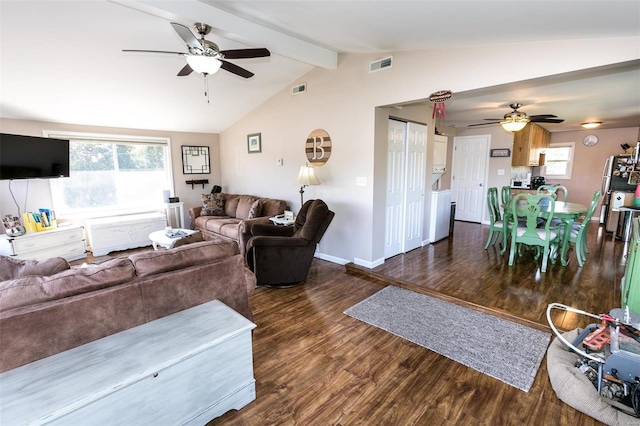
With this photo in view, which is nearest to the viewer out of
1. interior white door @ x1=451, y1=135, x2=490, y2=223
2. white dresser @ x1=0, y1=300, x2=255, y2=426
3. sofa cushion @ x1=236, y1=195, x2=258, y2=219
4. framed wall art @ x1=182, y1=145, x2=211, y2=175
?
white dresser @ x1=0, y1=300, x2=255, y2=426

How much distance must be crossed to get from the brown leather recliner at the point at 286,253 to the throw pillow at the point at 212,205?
2551 mm

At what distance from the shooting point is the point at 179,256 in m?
2.02

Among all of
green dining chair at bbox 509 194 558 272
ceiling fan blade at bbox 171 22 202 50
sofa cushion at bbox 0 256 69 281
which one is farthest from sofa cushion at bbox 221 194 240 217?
green dining chair at bbox 509 194 558 272

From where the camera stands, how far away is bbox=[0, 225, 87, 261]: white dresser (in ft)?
13.2

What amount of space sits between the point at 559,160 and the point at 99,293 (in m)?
9.72

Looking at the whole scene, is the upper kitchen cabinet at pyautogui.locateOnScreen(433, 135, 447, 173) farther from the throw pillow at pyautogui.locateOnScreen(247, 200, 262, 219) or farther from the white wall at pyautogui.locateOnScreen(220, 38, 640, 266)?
the throw pillow at pyautogui.locateOnScreen(247, 200, 262, 219)

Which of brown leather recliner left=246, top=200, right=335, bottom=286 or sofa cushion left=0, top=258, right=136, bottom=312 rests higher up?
sofa cushion left=0, top=258, right=136, bottom=312

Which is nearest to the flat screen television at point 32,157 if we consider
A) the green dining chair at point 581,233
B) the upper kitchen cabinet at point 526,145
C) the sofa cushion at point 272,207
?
the sofa cushion at point 272,207

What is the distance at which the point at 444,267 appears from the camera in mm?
4090

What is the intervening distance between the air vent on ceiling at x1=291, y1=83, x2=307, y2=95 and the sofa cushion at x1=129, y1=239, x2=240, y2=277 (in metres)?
3.22

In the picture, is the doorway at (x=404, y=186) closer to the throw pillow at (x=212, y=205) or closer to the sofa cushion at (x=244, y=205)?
the sofa cushion at (x=244, y=205)

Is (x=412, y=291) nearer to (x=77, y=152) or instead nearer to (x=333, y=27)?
(x=333, y=27)

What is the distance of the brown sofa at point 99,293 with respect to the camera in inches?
56.7

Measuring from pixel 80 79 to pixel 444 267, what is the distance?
208 inches
